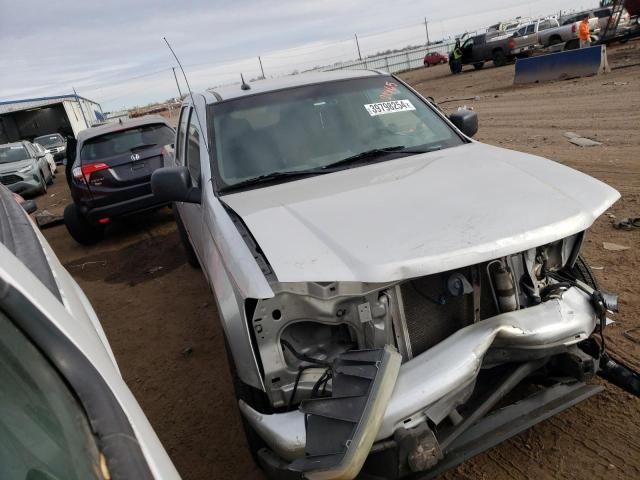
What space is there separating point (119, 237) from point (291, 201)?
20.3ft

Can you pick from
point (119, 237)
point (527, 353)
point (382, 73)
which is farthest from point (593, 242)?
point (119, 237)

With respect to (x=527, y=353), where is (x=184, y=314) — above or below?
below

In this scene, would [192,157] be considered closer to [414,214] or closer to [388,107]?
[388,107]

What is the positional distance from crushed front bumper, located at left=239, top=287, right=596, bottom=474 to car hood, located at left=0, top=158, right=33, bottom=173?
13704 mm

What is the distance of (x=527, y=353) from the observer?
2246 millimetres

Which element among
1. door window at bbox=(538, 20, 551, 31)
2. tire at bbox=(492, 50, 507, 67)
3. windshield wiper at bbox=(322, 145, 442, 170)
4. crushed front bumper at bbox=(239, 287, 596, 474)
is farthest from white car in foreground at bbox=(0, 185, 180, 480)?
tire at bbox=(492, 50, 507, 67)

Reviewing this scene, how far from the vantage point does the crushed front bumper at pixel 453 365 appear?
194cm

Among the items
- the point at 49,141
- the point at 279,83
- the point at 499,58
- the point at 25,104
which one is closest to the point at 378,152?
the point at 279,83

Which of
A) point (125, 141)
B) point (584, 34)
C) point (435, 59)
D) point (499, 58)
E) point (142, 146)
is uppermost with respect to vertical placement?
point (125, 141)

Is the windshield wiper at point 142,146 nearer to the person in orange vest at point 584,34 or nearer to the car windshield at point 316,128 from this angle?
the car windshield at point 316,128

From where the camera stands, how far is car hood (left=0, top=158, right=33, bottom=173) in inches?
526

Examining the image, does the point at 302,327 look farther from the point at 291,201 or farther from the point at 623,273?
the point at 623,273

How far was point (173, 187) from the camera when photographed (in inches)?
130

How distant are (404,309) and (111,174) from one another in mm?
5922
